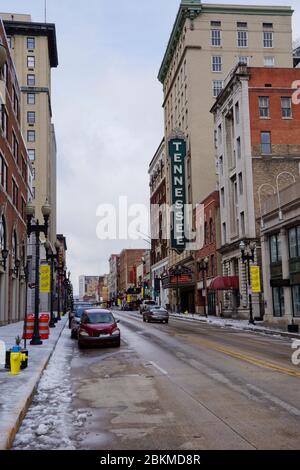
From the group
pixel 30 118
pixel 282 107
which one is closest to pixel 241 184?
pixel 282 107

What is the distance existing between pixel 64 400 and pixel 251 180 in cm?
3983

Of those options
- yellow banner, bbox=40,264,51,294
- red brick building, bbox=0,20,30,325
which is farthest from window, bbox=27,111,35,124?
yellow banner, bbox=40,264,51,294

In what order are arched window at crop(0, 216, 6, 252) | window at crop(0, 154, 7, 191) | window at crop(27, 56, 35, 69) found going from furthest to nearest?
window at crop(27, 56, 35, 69), arched window at crop(0, 216, 6, 252), window at crop(0, 154, 7, 191)

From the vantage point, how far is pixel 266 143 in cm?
4916

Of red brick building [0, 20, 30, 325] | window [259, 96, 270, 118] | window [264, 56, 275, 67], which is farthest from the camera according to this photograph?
window [264, 56, 275, 67]

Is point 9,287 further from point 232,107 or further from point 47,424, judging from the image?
point 47,424

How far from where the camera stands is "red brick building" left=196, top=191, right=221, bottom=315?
57.0 metres

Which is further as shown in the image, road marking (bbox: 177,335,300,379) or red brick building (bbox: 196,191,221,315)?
red brick building (bbox: 196,191,221,315)

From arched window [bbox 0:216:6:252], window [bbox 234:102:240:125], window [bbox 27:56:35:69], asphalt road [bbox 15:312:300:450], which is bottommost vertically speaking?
asphalt road [bbox 15:312:300:450]

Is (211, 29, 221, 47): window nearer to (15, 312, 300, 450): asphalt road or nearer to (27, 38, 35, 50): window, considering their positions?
(27, 38, 35, 50): window

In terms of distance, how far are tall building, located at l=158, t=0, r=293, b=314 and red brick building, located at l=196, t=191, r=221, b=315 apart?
21.3 ft

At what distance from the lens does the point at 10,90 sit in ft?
148

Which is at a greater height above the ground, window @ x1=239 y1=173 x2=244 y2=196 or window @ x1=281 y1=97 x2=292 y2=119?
window @ x1=281 y1=97 x2=292 y2=119
